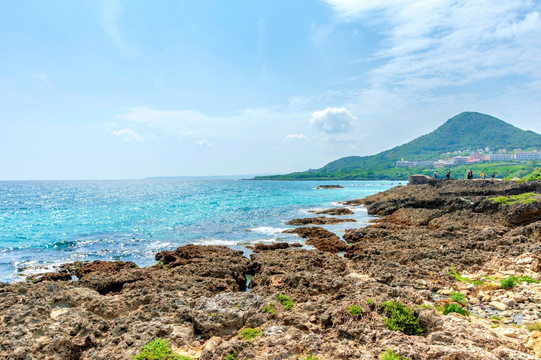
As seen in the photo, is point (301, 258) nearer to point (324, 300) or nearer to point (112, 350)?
point (324, 300)

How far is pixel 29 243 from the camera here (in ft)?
103

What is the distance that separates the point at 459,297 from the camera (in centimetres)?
1222

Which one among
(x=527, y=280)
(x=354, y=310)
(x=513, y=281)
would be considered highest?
(x=354, y=310)

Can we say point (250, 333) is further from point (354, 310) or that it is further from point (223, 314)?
point (354, 310)

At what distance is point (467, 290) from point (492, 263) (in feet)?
16.1

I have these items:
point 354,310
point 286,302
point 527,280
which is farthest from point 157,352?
point 527,280

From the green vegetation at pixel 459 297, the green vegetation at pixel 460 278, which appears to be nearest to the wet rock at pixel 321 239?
the green vegetation at pixel 460 278

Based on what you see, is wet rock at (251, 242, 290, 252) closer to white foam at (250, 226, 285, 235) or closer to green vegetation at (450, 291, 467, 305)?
white foam at (250, 226, 285, 235)

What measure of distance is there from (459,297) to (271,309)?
25.5 feet

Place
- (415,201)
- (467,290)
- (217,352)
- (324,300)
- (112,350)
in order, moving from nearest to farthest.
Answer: (217,352)
(112,350)
(324,300)
(467,290)
(415,201)

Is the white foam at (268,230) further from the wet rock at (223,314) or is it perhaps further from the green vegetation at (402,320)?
the green vegetation at (402,320)

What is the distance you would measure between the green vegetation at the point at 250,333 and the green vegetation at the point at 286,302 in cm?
179

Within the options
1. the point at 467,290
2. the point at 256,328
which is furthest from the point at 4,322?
the point at 467,290

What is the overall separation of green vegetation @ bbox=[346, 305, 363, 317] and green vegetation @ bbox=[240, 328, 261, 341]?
9.29ft
